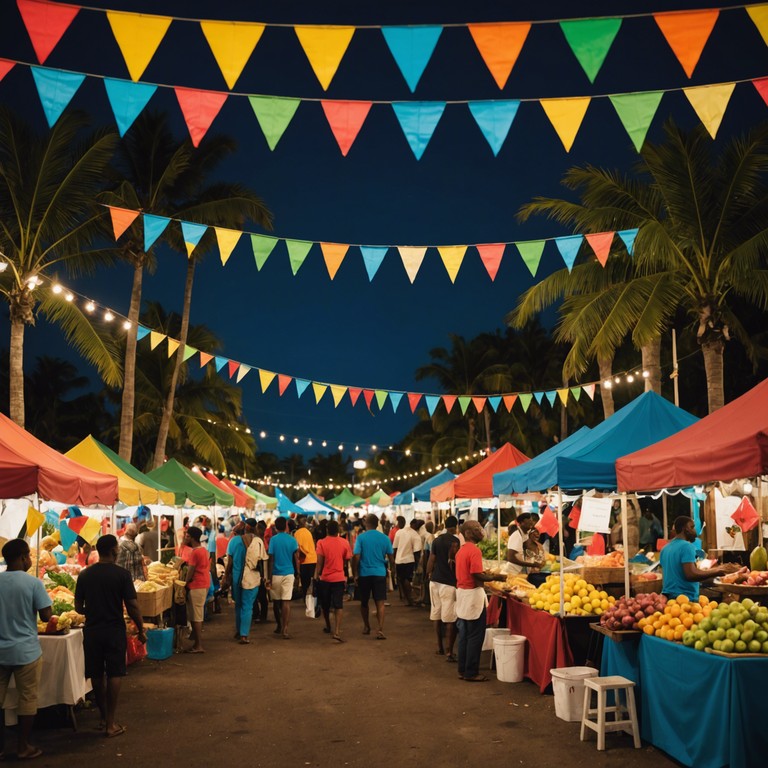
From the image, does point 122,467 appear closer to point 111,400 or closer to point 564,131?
point 564,131

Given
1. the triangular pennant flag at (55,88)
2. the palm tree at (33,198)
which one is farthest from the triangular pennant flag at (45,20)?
the palm tree at (33,198)

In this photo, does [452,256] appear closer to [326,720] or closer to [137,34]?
[137,34]

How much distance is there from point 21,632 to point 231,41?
5390mm

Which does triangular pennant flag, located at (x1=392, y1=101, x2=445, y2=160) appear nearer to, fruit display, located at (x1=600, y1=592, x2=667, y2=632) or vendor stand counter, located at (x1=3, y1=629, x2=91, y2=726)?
fruit display, located at (x1=600, y1=592, x2=667, y2=632)

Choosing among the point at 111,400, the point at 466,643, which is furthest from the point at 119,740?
the point at 111,400

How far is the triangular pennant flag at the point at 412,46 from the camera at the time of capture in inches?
280

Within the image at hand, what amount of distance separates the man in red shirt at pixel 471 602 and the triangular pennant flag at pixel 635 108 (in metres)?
4.92

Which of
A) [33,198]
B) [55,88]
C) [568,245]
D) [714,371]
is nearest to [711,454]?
[568,245]

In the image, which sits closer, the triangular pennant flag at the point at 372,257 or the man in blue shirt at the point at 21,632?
the man in blue shirt at the point at 21,632

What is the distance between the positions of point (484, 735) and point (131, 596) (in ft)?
11.4

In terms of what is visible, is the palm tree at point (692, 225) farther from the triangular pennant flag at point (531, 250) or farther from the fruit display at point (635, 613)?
the fruit display at point (635, 613)

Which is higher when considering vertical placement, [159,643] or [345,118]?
[345,118]

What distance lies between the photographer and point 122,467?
16.3m

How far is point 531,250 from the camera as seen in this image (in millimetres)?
12453
